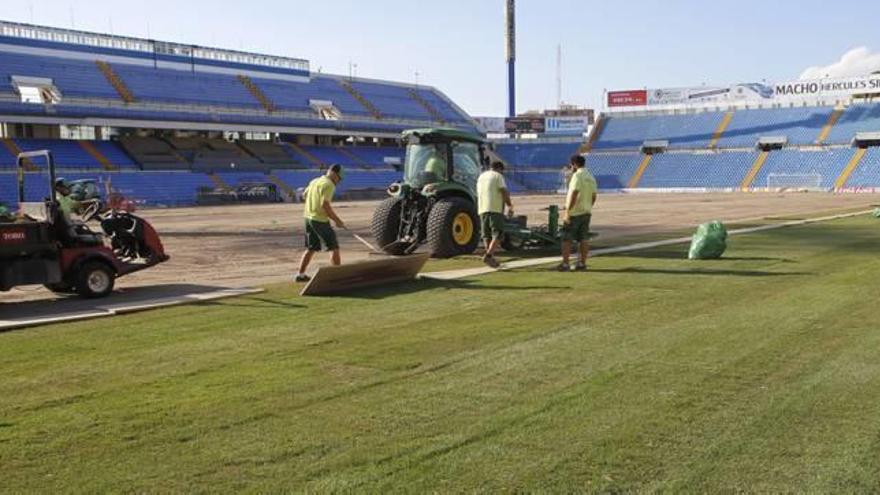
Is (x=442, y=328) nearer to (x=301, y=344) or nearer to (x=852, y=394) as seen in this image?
(x=301, y=344)

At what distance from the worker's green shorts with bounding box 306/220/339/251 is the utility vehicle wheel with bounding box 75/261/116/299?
2556 mm

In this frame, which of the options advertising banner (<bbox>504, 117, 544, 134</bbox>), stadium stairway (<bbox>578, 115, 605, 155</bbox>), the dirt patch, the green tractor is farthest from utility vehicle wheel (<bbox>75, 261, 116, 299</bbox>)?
advertising banner (<bbox>504, 117, 544, 134</bbox>)

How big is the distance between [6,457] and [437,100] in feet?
262

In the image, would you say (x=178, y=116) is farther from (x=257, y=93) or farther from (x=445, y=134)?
(x=445, y=134)

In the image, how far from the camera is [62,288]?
9.98 m

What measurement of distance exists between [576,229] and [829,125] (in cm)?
6255

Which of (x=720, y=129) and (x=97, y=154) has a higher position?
(x=720, y=129)

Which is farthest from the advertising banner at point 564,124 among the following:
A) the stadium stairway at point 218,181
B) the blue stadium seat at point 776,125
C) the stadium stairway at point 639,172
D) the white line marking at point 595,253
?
the white line marking at point 595,253

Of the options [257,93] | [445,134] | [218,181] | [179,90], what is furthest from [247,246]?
[257,93]

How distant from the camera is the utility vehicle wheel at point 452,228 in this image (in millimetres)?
13172

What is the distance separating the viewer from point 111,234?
35.9ft

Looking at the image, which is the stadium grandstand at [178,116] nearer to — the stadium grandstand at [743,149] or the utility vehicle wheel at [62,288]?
the stadium grandstand at [743,149]

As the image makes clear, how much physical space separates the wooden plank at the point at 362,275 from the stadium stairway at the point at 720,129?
211ft

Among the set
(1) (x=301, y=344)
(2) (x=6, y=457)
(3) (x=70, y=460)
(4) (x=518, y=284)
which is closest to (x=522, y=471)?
(3) (x=70, y=460)
